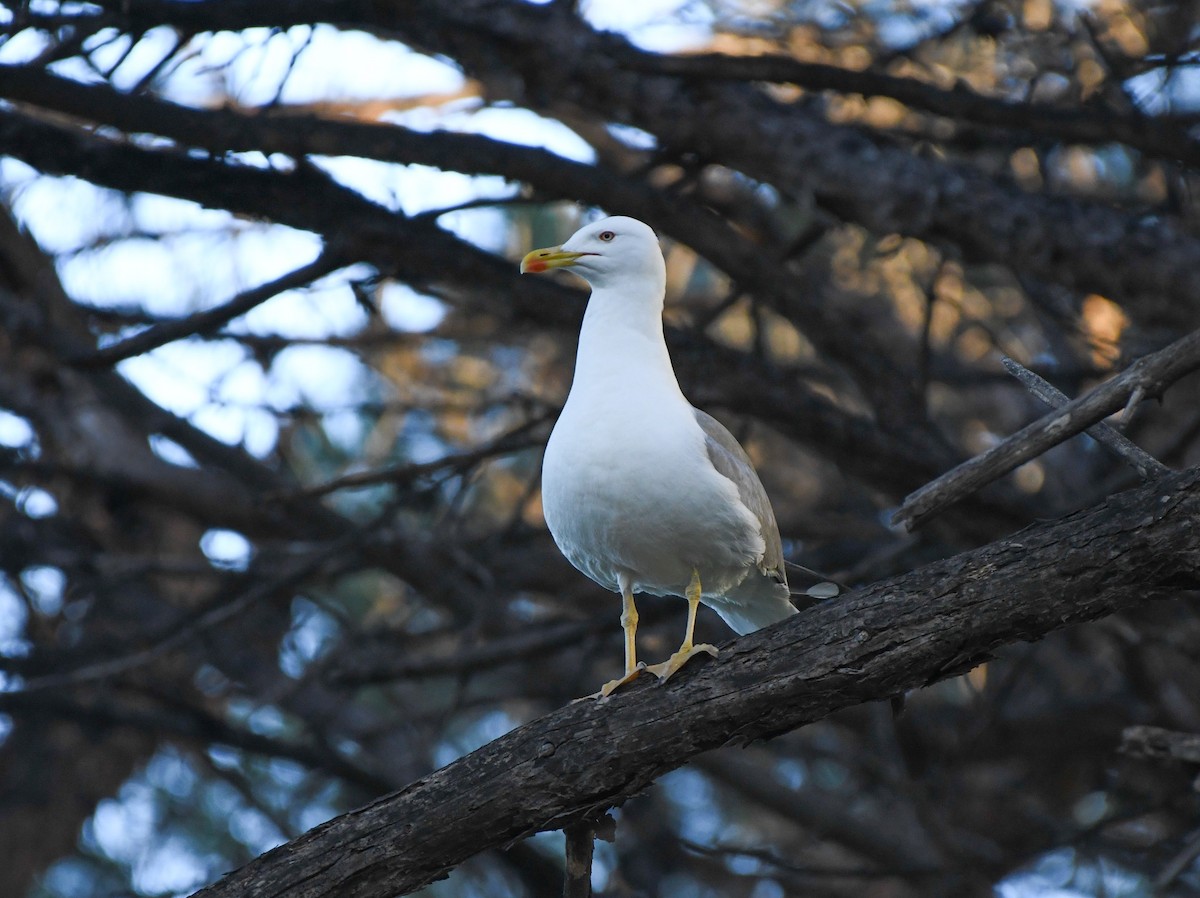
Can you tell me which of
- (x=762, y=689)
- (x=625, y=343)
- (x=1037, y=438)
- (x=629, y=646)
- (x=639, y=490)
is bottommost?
(x=629, y=646)

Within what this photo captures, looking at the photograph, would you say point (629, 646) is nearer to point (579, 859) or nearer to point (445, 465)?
point (579, 859)

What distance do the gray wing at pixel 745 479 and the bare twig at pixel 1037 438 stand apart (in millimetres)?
586

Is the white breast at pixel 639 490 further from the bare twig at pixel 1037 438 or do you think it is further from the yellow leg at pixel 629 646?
the bare twig at pixel 1037 438

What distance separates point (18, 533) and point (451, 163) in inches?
176

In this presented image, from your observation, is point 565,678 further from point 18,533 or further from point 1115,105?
point 1115,105

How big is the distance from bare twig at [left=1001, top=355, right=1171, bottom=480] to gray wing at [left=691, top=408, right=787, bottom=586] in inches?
38.0

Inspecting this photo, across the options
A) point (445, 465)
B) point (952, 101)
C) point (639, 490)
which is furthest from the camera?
point (445, 465)

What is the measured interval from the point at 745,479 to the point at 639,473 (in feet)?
1.71

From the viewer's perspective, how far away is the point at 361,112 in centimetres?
966

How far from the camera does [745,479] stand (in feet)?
15.2

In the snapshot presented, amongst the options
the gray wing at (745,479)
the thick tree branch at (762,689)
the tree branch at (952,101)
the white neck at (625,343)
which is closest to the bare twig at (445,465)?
the white neck at (625,343)

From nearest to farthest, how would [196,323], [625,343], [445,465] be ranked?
[625,343], [196,323], [445,465]

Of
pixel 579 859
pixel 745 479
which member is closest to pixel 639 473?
pixel 745 479

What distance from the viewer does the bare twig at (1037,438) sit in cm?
412
